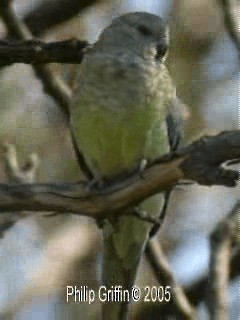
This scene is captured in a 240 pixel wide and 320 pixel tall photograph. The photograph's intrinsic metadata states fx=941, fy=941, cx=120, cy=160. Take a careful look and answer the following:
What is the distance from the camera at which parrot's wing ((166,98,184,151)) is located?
14.2 ft

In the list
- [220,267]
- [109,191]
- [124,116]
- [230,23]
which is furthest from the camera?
[230,23]

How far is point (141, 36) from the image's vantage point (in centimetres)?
457

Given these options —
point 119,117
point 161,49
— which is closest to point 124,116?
point 119,117

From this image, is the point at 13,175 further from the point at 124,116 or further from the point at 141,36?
the point at 141,36

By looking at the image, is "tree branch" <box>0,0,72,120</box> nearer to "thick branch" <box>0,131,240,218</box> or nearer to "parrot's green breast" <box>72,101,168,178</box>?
"parrot's green breast" <box>72,101,168,178</box>

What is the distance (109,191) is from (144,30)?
1.30m

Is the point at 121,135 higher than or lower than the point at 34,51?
lower

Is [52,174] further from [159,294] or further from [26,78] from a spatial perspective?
[159,294]

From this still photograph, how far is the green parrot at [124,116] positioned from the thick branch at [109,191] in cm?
48

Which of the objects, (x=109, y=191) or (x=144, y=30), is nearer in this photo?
(x=109, y=191)

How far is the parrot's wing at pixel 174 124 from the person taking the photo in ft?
14.2

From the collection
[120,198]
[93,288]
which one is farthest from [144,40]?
[93,288]

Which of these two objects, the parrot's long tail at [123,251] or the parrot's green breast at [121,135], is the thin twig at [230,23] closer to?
the parrot's green breast at [121,135]

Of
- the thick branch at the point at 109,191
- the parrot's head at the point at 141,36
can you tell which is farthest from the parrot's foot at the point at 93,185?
the parrot's head at the point at 141,36
